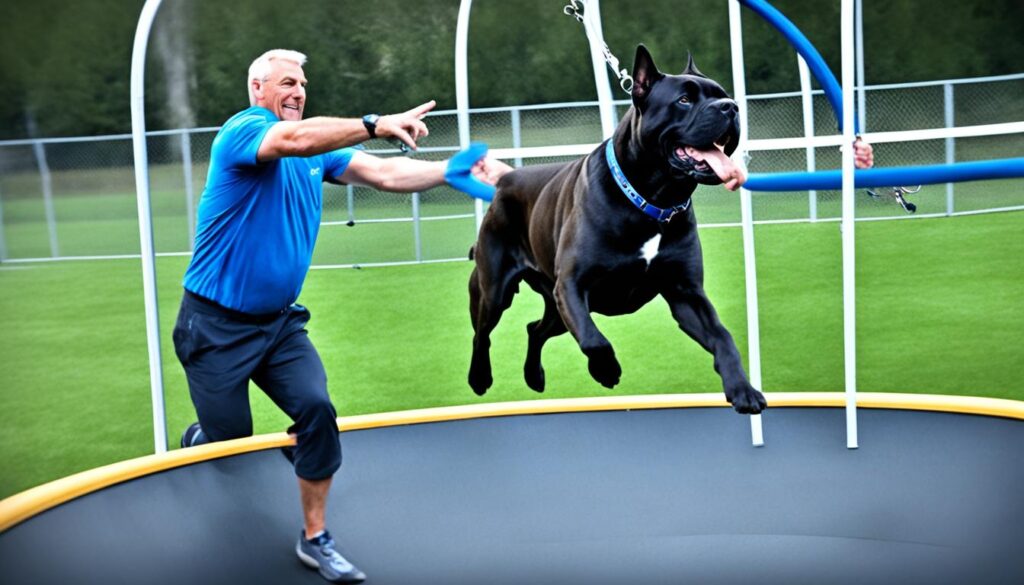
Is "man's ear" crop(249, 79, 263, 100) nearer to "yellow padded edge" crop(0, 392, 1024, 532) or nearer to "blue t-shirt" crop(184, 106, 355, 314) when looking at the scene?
"blue t-shirt" crop(184, 106, 355, 314)

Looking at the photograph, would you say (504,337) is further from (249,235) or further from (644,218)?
(644,218)

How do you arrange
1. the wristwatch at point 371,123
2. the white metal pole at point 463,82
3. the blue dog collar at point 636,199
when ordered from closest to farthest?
the wristwatch at point 371,123 → the blue dog collar at point 636,199 → the white metal pole at point 463,82

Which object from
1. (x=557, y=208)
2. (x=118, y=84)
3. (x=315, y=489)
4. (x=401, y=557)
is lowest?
(x=401, y=557)

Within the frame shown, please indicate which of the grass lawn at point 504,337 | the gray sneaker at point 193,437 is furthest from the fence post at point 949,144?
the gray sneaker at point 193,437

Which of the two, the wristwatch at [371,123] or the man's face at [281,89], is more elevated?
the man's face at [281,89]

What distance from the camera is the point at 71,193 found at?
16.8 meters

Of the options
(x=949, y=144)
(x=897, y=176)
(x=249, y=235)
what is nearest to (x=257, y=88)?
(x=249, y=235)

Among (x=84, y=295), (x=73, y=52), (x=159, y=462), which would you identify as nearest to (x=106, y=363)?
(x=84, y=295)

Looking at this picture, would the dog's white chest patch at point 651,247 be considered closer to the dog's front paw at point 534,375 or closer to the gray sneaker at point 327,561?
the dog's front paw at point 534,375

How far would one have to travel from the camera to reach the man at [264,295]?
3080 mm

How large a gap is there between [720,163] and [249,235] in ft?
4.18

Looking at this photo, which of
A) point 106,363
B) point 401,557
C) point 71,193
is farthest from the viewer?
point 71,193

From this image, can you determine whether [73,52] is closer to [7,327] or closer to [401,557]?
[7,327]

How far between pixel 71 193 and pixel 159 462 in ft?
45.7
